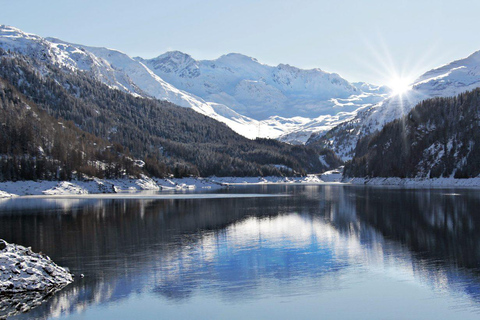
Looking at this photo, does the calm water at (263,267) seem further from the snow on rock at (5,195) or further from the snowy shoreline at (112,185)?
the snowy shoreline at (112,185)

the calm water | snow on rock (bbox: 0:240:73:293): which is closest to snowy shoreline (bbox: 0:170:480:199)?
the calm water

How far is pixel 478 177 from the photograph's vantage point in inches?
5920

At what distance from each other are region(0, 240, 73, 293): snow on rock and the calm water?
1088 mm

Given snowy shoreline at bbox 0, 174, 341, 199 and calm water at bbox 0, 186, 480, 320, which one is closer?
calm water at bbox 0, 186, 480, 320

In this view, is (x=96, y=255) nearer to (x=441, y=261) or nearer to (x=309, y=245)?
(x=309, y=245)

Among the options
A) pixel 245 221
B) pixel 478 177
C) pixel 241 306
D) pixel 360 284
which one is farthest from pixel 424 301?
pixel 478 177

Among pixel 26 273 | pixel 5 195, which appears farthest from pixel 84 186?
pixel 26 273

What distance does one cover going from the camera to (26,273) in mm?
22625

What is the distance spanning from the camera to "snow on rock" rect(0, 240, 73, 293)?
21.9 m

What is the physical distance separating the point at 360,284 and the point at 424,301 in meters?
3.72

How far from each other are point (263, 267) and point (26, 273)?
44.8ft

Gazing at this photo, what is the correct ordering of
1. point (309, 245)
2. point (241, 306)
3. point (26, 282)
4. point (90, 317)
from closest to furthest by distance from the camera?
point (90, 317) < point (241, 306) < point (26, 282) < point (309, 245)

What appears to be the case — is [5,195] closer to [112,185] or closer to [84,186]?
[84,186]

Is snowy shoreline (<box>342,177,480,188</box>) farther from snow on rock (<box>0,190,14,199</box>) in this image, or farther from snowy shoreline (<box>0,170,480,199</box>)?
snow on rock (<box>0,190,14,199</box>)
